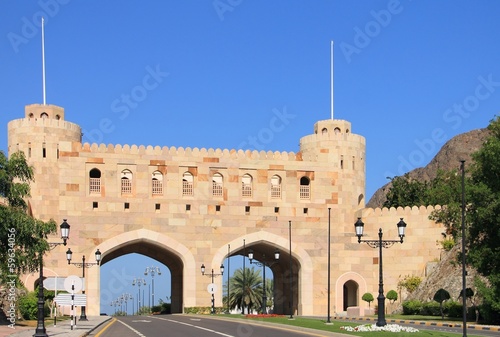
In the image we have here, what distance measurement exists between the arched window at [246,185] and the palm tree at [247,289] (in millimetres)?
25488

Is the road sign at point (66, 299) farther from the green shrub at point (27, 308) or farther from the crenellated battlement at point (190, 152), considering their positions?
the crenellated battlement at point (190, 152)

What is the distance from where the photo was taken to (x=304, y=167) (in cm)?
6306

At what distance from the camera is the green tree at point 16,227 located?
32438 mm

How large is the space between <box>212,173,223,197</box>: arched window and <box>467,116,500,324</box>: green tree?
24.0 m

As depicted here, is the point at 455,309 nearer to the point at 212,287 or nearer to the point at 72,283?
the point at 212,287

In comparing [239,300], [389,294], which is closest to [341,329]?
[389,294]

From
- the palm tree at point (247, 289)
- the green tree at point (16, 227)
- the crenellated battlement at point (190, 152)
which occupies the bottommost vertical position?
the palm tree at point (247, 289)

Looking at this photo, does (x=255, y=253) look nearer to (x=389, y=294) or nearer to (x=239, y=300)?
(x=389, y=294)

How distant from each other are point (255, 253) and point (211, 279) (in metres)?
10.0

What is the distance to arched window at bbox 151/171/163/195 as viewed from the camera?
60.3m

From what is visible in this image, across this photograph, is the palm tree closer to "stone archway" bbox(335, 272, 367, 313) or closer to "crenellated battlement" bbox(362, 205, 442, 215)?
"stone archway" bbox(335, 272, 367, 313)

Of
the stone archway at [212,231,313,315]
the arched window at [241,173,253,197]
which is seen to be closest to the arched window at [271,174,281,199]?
the arched window at [241,173,253,197]

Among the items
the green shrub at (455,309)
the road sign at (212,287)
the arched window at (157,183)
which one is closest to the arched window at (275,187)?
the arched window at (157,183)

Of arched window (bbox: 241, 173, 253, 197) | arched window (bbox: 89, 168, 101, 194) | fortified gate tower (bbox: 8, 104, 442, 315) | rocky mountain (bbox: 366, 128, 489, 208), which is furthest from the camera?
rocky mountain (bbox: 366, 128, 489, 208)
